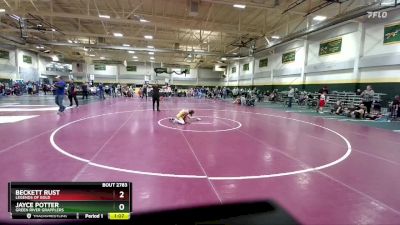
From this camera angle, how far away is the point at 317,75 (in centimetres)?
2150

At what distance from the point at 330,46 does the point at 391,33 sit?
5015mm

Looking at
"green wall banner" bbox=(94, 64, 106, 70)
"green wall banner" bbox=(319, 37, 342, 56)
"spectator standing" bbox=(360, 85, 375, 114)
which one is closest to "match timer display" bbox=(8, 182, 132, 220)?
"spectator standing" bbox=(360, 85, 375, 114)

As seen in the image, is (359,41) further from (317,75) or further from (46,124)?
(46,124)

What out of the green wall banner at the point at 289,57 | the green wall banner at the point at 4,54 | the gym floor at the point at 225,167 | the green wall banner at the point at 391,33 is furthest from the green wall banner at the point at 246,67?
the green wall banner at the point at 4,54

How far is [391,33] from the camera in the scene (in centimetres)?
1476

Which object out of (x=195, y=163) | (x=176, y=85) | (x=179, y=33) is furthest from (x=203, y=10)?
(x=176, y=85)

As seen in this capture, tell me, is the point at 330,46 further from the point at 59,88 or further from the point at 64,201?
the point at 64,201

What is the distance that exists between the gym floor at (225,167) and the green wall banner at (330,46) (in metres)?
13.2

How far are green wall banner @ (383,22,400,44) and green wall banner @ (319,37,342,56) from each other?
3.60m

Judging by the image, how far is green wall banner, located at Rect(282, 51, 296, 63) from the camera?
81.1 feet

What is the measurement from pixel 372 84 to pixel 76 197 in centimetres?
1916

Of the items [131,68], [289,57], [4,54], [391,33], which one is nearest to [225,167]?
[391,33]

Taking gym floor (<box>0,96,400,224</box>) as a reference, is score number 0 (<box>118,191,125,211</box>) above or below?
above

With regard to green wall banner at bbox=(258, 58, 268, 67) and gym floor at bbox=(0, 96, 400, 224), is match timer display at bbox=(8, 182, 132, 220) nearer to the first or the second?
gym floor at bbox=(0, 96, 400, 224)
